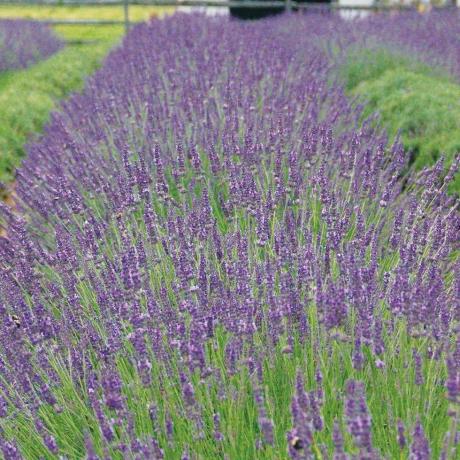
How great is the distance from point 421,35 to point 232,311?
7.22 metres

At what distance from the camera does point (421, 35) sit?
8.77 m

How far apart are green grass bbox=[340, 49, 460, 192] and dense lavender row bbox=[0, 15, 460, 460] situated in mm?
670

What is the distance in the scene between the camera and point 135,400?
90.0 inches

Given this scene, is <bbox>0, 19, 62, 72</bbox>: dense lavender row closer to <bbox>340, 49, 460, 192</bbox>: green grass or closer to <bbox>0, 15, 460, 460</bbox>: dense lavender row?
<bbox>340, 49, 460, 192</bbox>: green grass

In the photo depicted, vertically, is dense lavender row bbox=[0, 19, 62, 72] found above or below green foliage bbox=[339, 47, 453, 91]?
below

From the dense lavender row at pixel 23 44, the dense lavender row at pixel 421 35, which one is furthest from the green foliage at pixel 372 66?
the dense lavender row at pixel 23 44

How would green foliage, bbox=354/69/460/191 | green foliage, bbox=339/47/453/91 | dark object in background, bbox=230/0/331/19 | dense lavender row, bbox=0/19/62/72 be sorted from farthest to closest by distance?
1. dark object in background, bbox=230/0/331/19
2. dense lavender row, bbox=0/19/62/72
3. green foliage, bbox=339/47/453/91
4. green foliage, bbox=354/69/460/191

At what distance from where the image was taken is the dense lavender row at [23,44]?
1066 cm

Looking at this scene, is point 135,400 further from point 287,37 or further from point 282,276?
point 287,37

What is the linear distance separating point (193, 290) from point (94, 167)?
1.69m

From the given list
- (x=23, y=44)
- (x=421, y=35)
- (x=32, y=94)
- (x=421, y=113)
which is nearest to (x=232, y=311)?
(x=421, y=113)

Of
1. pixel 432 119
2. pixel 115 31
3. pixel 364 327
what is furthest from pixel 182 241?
pixel 115 31

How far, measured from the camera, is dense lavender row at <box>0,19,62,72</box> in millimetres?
10664

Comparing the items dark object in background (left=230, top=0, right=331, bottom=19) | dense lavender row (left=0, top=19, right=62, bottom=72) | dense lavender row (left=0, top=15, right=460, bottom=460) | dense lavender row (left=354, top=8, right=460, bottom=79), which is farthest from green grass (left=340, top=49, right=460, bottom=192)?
dark object in background (left=230, top=0, right=331, bottom=19)
